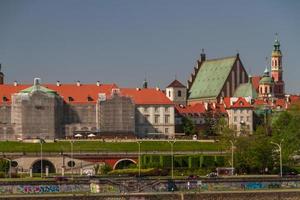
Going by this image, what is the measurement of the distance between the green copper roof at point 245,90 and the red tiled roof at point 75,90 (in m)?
37.3

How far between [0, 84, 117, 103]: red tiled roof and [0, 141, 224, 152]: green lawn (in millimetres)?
23027

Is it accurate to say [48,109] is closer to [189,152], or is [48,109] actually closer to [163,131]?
[163,131]

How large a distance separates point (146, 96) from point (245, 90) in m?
31.8

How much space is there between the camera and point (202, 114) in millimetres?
180125

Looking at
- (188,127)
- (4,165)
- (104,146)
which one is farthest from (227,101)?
(4,165)

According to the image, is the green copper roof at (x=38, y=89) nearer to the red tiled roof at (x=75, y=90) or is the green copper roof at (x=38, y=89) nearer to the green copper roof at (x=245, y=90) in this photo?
the red tiled roof at (x=75, y=90)

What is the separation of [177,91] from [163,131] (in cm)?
3329

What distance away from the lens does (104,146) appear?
431 ft

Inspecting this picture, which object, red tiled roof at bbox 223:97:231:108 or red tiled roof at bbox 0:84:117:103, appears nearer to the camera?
red tiled roof at bbox 0:84:117:103

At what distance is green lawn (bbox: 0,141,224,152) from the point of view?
126 m

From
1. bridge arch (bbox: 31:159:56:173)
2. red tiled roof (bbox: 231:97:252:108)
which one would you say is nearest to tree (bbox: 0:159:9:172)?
bridge arch (bbox: 31:159:56:173)

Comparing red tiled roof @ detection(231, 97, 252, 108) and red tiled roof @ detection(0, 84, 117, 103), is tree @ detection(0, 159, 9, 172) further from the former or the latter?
red tiled roof @ detection(231, 97, 252, 108)

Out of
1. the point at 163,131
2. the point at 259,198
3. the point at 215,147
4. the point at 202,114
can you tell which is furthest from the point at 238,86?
the point at 259,198

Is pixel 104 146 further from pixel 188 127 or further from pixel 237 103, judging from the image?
pixel 237 103
